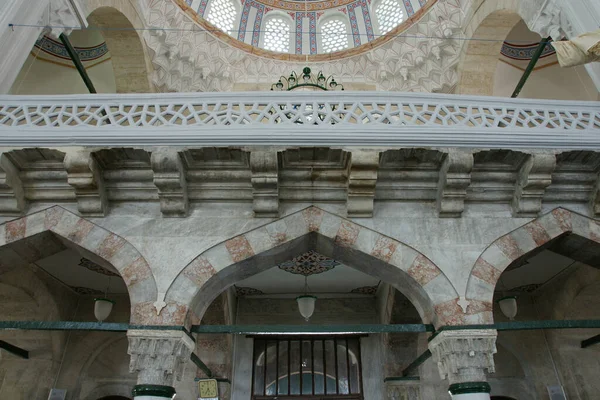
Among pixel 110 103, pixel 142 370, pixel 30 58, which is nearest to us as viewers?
pixel 142 370

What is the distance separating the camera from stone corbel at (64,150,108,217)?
13.7 feet

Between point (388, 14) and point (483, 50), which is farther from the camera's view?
point (388, 14)

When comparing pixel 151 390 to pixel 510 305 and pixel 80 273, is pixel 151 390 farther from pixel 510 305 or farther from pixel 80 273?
pixel 510 305

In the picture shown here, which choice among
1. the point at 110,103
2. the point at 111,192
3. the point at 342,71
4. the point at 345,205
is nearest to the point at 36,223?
the point at 111,192

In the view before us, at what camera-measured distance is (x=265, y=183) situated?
14.1ft

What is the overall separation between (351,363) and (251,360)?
1.53 metres

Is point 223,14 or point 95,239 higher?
point 223,14

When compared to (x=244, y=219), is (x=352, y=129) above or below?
above

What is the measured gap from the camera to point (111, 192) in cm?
452

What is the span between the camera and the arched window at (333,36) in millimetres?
12105

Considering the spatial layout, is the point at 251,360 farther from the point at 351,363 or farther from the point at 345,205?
the point at 345,205

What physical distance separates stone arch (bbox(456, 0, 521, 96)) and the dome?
247 centimetres

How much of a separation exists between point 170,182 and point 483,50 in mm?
6878

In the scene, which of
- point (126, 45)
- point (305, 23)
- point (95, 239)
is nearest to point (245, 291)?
point (95, 239)
